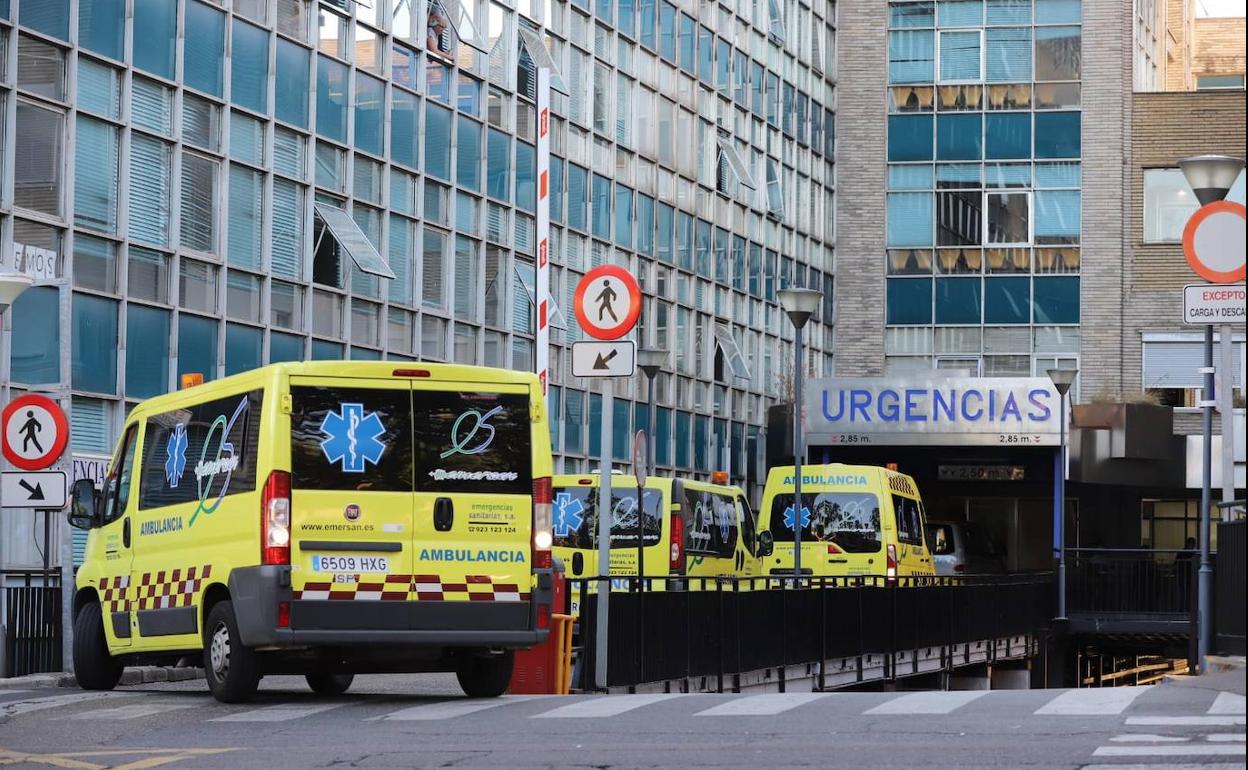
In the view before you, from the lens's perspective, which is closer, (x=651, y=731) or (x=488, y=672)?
(x=651, y=731)

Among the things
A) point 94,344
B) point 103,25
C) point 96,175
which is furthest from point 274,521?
point 103,25

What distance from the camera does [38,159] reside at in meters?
25.8

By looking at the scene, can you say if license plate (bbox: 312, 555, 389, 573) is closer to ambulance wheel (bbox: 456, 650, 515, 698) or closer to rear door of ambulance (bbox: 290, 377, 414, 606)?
rear door of ambulance (bbox: 290, 377, 414, 606)

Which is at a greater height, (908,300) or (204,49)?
(204,49)

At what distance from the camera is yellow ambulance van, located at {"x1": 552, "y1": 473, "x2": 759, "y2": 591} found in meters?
25.0

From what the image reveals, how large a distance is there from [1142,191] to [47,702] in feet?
142

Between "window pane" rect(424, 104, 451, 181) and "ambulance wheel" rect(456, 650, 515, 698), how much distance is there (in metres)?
19.6

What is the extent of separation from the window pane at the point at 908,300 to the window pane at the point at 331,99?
84.6 ft

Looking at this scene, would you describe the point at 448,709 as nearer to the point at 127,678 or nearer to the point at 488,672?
the point at 488,672

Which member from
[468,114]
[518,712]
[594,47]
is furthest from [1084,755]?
[594,47]

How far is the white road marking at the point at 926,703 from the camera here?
14.0 m

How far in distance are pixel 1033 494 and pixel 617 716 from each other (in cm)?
3961

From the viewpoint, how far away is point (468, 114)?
36.8m

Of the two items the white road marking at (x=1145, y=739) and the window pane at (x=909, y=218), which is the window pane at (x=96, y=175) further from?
the window pane at (x=909, y=218)
